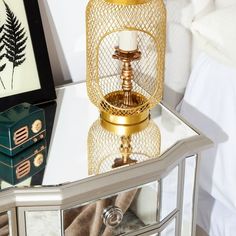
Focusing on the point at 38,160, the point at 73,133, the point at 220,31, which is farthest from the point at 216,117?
the point at 38,160

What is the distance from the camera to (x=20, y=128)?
1.07 meters

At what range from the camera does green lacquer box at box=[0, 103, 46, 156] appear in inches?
41.4

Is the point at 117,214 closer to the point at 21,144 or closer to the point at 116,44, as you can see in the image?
the point at 21,144

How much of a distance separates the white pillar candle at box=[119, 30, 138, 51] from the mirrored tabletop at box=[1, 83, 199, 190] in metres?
0.17

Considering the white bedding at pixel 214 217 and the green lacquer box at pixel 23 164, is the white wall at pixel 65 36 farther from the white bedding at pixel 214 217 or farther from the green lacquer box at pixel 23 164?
the white bedding at pixel 214 217

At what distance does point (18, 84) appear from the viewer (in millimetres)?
1244

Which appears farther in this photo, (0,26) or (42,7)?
(42,7)

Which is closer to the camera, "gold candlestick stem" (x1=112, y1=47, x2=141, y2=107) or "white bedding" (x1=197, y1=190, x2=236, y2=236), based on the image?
"gold candlestick stem" (x1=112, y1=47, x2=141, y2=107)

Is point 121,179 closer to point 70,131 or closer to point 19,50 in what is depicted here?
point 70,131

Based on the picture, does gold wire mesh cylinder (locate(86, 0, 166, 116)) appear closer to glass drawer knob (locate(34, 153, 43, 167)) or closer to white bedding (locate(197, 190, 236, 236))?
glass drawer knob (locate(34, 153, 43, 167))

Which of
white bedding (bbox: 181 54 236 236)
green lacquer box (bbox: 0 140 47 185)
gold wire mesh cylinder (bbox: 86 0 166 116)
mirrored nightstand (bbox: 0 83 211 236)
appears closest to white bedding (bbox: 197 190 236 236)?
white bedding (bbox: 181 54 236 236)

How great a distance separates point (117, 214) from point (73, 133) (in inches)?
A: 8.7

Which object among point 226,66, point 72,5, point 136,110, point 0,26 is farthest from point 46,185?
point 226,66

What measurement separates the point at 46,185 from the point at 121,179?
143 mm
